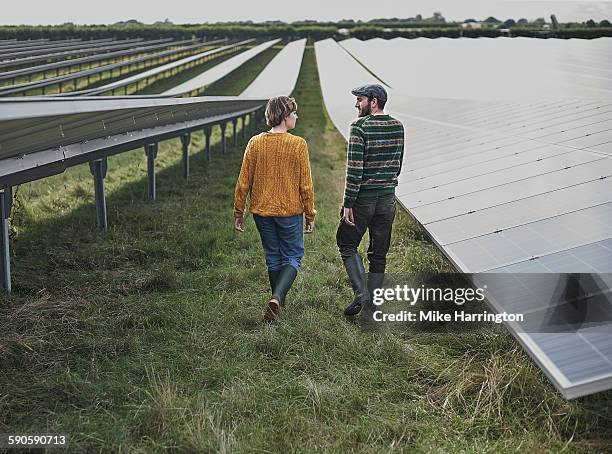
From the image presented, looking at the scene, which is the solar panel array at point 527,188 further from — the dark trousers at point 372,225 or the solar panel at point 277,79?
the solar panel at point 277,79

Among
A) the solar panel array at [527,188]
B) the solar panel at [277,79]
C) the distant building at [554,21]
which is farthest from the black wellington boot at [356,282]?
the distant building at [554,21]

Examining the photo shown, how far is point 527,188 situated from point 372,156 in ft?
7.04

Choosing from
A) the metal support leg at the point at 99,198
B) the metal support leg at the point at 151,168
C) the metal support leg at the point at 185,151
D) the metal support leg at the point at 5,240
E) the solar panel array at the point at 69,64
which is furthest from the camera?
the solar panel array at the point at 69,64

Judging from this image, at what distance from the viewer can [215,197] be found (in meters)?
12.2

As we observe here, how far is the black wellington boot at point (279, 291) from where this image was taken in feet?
19.2

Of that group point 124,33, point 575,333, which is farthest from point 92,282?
point 124,33

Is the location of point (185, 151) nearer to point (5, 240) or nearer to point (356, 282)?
point (5, 240)

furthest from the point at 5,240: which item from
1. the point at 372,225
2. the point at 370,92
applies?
the point at 370,92

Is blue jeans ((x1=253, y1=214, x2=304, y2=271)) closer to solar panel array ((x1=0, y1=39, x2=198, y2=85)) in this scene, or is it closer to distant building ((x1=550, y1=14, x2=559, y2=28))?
solar panel array ((x1=0, y1=39, x2=198, y2=85))

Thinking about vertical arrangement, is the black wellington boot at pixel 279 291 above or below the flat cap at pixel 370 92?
below

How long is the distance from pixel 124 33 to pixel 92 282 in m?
57.6

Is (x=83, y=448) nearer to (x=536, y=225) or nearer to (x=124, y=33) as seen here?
(x=536, y=225)

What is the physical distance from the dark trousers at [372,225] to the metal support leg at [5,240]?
10.3ft

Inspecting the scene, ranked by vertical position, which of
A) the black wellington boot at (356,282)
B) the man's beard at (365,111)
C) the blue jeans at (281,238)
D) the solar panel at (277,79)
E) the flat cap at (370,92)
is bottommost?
the solar panel at (277,79)
